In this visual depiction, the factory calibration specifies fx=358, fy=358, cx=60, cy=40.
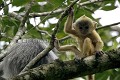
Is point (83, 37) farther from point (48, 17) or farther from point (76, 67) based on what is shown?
point (76, 67)

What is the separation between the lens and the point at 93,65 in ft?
10.5

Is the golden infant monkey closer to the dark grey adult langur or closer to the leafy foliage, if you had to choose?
the leafy foliage

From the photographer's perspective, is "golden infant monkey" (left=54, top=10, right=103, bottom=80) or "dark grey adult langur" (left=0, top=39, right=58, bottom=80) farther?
"dark grey adult langur" (left=0, top=39, right=58, bottom=80)

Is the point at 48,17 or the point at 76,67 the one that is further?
the point at 48,17

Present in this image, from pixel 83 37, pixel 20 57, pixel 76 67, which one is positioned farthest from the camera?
pixel 20 57

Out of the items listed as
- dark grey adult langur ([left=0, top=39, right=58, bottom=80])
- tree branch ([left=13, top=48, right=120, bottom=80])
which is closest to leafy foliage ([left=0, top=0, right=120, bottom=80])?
dark grey adult langur ([left=0, top=39, right=58, bottom=80])

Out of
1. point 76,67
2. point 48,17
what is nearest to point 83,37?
point 48,17

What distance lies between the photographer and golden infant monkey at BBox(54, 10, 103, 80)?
3897 mm

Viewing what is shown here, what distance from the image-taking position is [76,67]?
317cm

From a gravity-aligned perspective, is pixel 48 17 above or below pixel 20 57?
above

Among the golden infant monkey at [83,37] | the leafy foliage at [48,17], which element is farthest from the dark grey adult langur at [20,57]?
the golden infant monkey at [83,37]

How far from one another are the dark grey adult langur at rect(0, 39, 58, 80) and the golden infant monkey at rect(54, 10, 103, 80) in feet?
1.86

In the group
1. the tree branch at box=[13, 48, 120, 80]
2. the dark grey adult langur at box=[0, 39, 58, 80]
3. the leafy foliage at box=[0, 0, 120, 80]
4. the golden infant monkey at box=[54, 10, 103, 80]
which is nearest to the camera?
the tree branch at box=[13, 48, 120, 80]

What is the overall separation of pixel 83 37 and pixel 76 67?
103 cm
